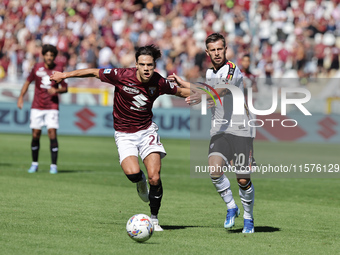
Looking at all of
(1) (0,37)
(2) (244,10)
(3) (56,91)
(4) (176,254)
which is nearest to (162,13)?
(2) (244,10)

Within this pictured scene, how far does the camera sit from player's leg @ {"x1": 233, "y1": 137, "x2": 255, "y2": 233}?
8367 millimetres

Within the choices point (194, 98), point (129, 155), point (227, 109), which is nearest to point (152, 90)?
point (194, 98)

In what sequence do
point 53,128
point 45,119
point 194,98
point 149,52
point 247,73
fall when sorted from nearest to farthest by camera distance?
point 194,98 → point 149,52 → point 53,128 → point 45,119 → point 247,73

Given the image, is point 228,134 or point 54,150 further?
point 54,150

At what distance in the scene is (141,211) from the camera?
1004 cm

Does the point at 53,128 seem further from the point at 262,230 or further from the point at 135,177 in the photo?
the point at 262,230

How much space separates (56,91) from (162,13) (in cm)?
1644

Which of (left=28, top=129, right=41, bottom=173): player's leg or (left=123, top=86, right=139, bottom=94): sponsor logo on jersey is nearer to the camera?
(left=123, top=86, right=139, bottom=94): sponsor logo on jersey

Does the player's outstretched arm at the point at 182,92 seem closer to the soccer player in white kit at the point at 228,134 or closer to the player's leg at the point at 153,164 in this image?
the soccer player in white kit at the point at 228,134

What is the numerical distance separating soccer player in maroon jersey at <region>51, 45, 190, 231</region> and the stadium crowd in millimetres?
14909

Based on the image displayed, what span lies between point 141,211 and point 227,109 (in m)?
2.36

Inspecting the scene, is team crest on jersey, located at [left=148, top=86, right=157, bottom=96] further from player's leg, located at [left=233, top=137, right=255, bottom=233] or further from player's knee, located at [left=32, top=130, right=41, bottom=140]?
player's knee, located at [left=32, top=130, right=41, bottom=140]

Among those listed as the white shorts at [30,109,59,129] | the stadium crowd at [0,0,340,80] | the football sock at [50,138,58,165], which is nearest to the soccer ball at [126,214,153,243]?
the football sock at [50,138,58,165]

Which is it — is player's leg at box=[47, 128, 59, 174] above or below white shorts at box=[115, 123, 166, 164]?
below
